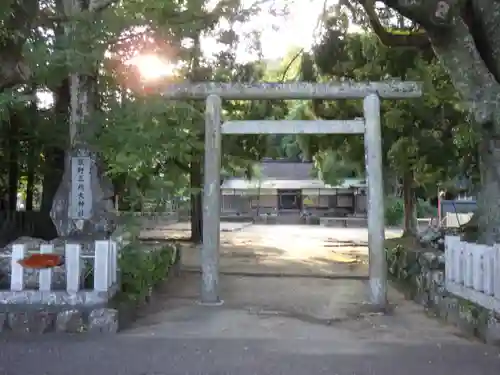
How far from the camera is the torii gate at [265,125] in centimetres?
889

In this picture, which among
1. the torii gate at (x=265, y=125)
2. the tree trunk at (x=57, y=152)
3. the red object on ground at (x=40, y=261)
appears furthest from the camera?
the tree trunk at (x=57, y=152)

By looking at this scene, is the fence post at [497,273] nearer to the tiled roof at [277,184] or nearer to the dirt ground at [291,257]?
the dirt ground at [291,257]

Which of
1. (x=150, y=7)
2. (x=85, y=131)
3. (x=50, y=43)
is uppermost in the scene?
(x=150, y=7)

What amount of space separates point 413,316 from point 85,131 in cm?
603

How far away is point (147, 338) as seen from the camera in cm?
659

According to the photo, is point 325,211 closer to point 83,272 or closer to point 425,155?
point 425,155

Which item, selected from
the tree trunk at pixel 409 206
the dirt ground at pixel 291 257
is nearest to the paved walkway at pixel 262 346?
the dirt ground at pixel 291 257

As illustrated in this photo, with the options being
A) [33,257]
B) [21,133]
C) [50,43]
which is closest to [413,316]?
[33,257]

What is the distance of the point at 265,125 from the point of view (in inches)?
362

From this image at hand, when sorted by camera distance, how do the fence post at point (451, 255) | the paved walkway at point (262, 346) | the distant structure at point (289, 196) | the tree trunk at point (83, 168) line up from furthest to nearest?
1. the distant structure at point (289, 196)
2. the tree trunk at point (83, 168)
3. the fence post at point (451, 255)
4. the paved walkway at point (262, 346)

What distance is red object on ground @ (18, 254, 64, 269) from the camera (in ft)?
22.6

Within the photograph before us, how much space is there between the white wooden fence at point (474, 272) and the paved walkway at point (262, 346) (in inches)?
20.8

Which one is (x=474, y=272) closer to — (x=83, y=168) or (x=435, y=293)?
(x=435, y=293)

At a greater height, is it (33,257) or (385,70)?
(385,70)
